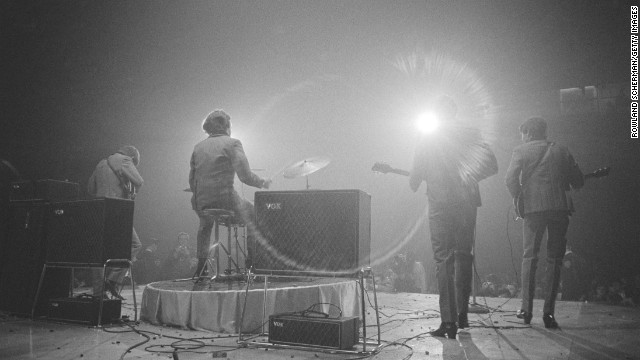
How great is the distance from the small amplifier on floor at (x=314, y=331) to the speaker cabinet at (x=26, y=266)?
3.06 metres

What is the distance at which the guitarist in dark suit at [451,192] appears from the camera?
343 cm

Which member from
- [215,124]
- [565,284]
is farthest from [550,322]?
[565,284]

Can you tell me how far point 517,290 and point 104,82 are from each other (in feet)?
30.4

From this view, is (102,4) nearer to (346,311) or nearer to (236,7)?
(236,7)

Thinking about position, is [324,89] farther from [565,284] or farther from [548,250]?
[548,250]

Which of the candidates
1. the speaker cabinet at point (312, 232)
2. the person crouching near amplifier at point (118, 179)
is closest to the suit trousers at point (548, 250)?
the speaker cabinet at point (312, 232)

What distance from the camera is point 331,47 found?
31.6 feet

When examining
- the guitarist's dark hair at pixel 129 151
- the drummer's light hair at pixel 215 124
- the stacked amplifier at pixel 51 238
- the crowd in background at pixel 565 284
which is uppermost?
the drummer's light hair at pixel 215 124

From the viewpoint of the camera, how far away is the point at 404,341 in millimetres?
3320

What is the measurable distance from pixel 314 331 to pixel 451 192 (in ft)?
4.99

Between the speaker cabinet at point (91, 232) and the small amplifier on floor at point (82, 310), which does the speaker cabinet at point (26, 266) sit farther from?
the small amplifier on floor at point (82, 310)

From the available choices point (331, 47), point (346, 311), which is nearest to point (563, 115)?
point (331, 47)

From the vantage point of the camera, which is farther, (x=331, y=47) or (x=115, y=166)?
(x=331, y=47)

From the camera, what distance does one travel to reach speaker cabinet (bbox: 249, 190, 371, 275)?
10.1 feet
